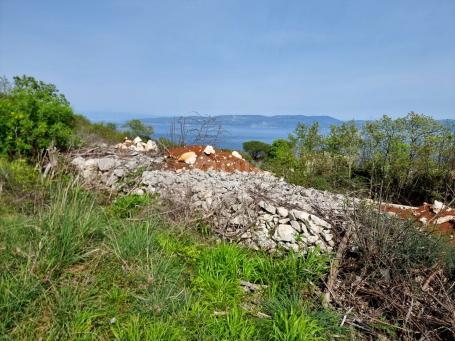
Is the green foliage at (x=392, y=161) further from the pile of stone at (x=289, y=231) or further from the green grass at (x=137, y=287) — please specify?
the green grass at (x=137, y=287)

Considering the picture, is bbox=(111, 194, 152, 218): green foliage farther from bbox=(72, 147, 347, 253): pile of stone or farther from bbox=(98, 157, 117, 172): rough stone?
bbox=(98, 157, 117, 172): rough stone

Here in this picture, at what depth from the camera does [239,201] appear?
15.8 feet

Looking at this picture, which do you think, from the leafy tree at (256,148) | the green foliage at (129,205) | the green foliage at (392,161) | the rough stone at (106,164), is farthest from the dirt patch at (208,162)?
the leafy tree at (256,148)

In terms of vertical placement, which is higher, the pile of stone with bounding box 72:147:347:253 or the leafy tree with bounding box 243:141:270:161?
the pile of stone with bounding box 72:147:347:253

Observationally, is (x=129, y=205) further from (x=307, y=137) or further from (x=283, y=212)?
(x=307, y=137)

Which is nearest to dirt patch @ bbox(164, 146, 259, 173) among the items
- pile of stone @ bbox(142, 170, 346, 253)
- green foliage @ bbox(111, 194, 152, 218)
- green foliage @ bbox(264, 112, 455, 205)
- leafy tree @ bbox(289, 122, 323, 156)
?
green foliage @ bbox(264, 112, 455, 205)

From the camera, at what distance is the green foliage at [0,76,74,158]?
720cm

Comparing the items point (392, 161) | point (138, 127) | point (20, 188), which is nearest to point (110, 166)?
point (20, 188)

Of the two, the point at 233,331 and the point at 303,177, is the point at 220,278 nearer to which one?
the point at 233,331

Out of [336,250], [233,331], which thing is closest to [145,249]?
[233,331]

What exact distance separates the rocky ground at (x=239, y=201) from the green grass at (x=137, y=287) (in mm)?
497

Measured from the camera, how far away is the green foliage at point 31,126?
7.20m

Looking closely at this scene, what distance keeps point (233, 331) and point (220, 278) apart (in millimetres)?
779

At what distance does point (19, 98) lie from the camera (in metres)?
7.68
